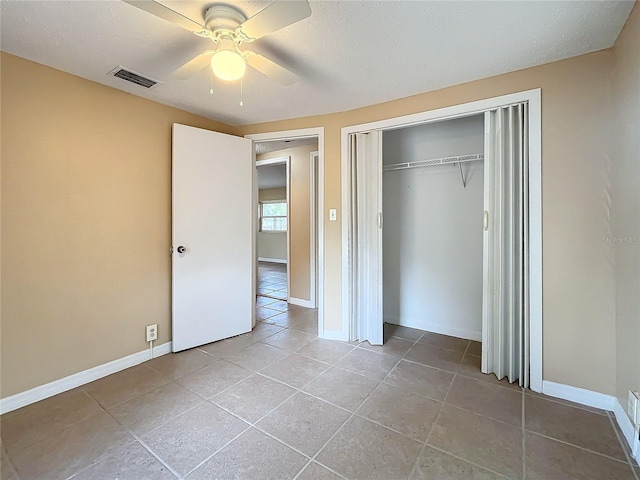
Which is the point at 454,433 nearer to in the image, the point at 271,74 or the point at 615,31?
the point at 271,74

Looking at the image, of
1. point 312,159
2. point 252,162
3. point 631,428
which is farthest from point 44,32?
point 631,428

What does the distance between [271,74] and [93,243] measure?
70.4 inches

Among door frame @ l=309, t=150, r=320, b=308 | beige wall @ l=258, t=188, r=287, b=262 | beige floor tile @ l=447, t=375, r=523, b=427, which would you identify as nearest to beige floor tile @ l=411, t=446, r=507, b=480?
beige floor tile @ l=447, t=375, r=523, b=427

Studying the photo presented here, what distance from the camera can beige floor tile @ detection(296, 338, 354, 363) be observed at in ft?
8.36

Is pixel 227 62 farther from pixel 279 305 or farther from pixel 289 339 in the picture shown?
pixel 279 305

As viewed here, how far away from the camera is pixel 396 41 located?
170cm

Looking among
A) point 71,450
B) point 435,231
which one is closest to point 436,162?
point 435,231

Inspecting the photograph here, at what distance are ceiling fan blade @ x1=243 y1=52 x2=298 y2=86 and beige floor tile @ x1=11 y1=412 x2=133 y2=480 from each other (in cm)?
213

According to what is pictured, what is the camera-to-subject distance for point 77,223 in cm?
211

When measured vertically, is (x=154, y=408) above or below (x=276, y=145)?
below

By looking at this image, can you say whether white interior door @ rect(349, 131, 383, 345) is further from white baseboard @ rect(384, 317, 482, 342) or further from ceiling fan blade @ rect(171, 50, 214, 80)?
ceiling fan blade @ rect(171, 50, 214, 80)

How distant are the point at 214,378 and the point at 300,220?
2.56 m

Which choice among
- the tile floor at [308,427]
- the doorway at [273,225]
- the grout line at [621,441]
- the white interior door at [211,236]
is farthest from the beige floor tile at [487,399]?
the doorway at [273,225]

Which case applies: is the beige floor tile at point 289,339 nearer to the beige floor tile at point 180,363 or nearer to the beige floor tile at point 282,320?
the beige floor tile at point 282,320
